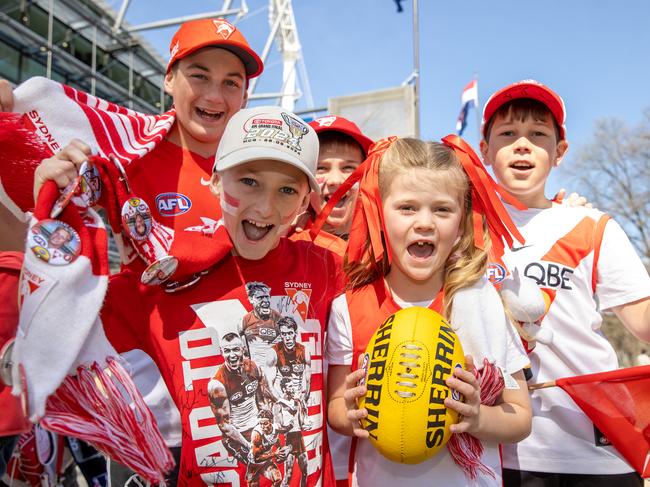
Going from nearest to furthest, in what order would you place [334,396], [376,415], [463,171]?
[376,415], [334,396], [463,171]

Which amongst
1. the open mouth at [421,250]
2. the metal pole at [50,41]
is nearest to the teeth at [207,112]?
the open mouth at [421,250]

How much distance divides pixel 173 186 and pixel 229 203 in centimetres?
67

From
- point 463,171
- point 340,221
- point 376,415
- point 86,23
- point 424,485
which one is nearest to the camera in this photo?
point 376,415

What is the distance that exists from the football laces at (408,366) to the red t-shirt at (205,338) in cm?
36

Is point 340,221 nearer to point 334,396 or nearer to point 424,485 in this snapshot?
point 334,396

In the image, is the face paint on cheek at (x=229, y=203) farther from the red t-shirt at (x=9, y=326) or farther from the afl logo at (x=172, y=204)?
the red t-shirt at (x=9, y=326)

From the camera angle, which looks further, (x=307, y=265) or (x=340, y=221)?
(x=340, y=221)

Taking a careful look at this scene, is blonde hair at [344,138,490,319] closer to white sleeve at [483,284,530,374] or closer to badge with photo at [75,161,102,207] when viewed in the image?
white sleeve at [483,284,530,374]

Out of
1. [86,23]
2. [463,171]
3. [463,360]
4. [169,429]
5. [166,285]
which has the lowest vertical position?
[169,429]

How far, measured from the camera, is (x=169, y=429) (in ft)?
6.03

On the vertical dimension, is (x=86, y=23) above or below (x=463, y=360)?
above

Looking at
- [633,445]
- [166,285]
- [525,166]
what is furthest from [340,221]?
[633,445]

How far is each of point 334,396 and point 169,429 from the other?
2.01ft

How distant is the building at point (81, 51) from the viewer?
1445cm
